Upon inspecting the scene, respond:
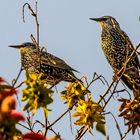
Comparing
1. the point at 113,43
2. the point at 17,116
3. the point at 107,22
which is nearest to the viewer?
the point at 17,116

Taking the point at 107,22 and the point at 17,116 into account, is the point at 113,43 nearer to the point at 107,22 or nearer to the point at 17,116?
the point at 107,22

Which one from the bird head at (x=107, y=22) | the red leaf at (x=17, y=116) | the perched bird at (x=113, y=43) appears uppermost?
the red leaf at (x=17, y=116)

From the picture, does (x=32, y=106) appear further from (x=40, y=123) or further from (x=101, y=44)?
(x=101, y=44)

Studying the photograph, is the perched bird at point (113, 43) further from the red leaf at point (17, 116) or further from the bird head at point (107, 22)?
the red leaf at point (17, 116)

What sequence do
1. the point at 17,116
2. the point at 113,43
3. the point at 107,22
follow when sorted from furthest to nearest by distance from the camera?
the point at 107,22, the point at 113,43, the point at 17,116

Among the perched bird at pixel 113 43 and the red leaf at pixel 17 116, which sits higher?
the red leaf at pixel 17 116

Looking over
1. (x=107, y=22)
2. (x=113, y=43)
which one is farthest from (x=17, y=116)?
(x=107, y=22)

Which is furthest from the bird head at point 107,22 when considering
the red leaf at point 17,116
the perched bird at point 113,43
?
the red leaf at point 17,116

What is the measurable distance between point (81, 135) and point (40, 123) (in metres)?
0.36

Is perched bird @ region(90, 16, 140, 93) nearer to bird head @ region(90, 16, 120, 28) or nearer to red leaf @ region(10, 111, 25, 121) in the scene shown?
bird head @ region(90, 16, 120, 28)

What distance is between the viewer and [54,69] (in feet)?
23.3

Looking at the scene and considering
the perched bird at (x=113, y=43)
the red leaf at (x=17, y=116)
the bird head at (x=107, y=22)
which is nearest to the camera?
the red leaf at (x=17, y=116)

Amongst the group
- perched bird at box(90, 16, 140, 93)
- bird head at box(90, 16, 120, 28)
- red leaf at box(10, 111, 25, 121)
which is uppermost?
red leaf at box(10, 111, 25, 121)

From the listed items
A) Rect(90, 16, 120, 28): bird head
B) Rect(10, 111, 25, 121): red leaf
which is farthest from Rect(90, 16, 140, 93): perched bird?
Rect(10, 111, 25, 121): red leaf
